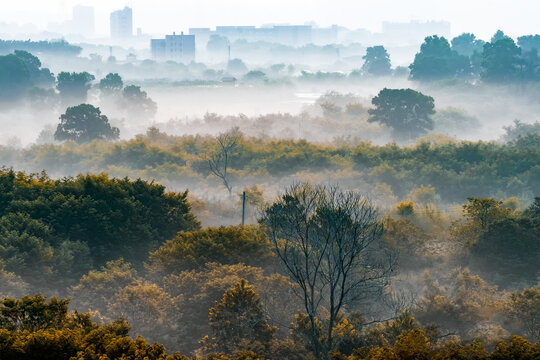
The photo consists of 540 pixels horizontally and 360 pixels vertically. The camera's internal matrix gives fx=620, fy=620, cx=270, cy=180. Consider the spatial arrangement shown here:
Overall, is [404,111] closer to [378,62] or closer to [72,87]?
[72,87]

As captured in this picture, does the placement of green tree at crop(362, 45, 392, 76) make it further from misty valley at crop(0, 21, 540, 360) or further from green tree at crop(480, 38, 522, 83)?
misty valley at crop(0, 21, 540, 360)

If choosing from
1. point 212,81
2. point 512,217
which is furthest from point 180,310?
point 212,81

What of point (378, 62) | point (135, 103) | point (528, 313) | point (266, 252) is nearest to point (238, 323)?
point (266, 252)

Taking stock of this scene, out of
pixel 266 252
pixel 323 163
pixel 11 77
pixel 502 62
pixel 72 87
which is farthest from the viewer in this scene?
pixel 502 62

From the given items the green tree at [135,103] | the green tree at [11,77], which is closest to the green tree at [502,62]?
the green tree at [135,103]

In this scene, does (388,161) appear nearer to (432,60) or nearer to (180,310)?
(180,310)

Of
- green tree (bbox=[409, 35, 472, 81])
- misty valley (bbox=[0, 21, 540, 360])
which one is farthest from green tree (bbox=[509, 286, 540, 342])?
green tree (bbox=[409, 35, 472, 81])

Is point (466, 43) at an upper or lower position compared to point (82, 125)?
upper
